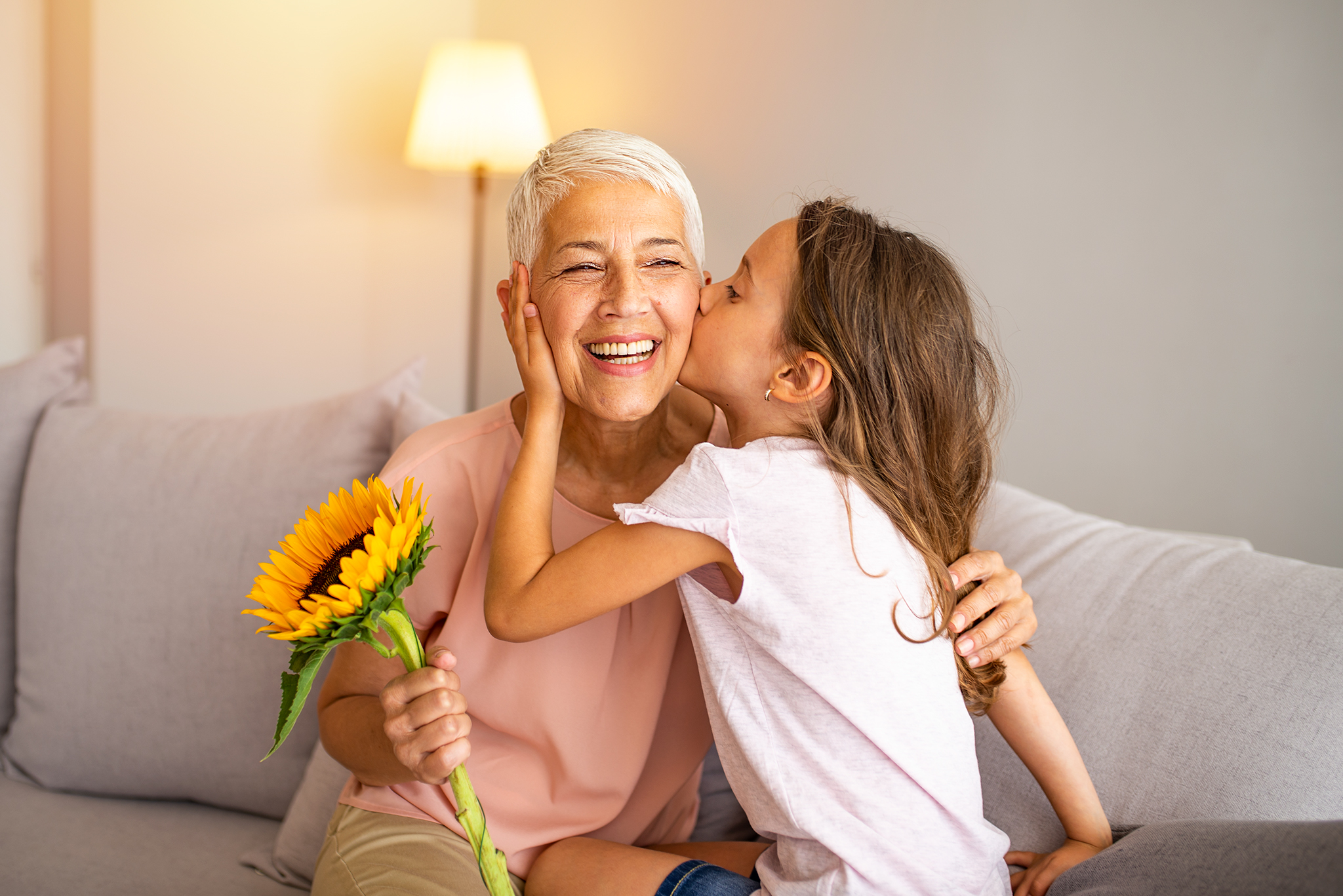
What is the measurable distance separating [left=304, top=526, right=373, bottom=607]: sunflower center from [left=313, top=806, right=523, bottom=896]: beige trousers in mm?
488

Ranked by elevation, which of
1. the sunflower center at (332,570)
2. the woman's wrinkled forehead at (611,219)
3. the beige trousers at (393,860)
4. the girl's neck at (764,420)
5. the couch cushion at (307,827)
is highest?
the woman's wrinkled forehead at (611,219)

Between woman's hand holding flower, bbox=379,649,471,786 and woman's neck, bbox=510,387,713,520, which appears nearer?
woman's hand holding flower, bbox=379,649,471,786

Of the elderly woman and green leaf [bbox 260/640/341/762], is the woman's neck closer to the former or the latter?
the elderly woman

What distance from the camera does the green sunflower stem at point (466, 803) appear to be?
0.80 metres

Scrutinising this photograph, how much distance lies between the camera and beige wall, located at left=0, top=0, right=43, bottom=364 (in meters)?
2.84

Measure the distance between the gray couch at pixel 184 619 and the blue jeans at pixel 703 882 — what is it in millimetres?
353

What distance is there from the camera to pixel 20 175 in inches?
115

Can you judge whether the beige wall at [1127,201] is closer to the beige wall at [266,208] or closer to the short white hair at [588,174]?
the short white hair at [588,174]

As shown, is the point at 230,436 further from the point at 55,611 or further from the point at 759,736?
the point at 759,736

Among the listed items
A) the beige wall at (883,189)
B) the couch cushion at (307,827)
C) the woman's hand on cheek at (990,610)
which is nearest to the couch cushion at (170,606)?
the couch cushion at (307,827)

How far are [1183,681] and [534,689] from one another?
Answer: 0.82 metres

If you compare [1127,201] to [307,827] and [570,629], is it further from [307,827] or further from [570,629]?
[307,827]

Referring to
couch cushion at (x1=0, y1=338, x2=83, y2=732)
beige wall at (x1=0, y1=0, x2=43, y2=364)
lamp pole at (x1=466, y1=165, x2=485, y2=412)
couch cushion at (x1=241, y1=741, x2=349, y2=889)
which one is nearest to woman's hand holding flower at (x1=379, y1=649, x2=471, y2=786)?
couch cushion at (x1=241, y1=741, x2=349, y2=889)

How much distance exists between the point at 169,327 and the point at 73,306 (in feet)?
1.38
